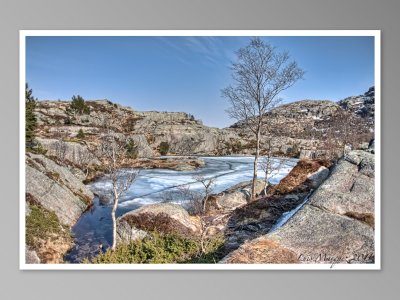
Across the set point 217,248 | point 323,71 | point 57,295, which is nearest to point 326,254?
point 217,248

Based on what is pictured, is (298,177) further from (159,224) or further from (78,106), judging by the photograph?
(78,106)

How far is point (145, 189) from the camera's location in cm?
396

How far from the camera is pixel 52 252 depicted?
3.72 m

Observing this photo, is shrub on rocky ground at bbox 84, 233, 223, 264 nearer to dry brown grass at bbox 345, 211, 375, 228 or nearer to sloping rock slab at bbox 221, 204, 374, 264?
sloping rock slab at bbox 221, 204, 374, 264

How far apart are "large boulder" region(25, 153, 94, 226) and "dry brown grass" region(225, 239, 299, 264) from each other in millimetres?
1962

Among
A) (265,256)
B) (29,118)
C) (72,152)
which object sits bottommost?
(265,256)

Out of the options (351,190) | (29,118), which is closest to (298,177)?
(351,190)

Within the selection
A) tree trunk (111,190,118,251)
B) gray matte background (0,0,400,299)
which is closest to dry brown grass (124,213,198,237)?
tree trunk (111,190,118,251)

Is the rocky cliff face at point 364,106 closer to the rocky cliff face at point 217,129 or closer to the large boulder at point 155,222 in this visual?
the rocky cliff face at point 217,129

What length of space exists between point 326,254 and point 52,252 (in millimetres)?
3278

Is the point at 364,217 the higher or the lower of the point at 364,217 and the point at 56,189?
the lower

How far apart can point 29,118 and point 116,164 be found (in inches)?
46.0

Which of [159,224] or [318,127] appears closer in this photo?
[159,224]

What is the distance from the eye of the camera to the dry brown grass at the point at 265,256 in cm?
373
